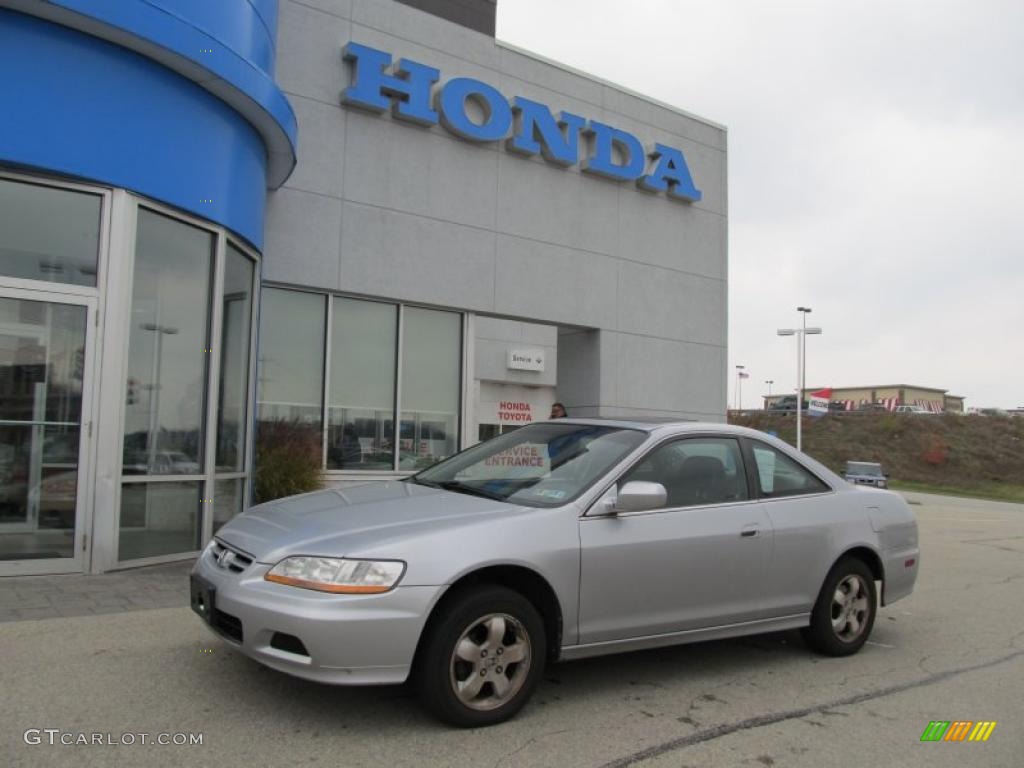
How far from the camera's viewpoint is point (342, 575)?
12.4 feet

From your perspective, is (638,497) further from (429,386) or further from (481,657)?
(429,386)

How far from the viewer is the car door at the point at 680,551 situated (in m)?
4.44

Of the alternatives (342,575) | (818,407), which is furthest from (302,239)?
(818,407)

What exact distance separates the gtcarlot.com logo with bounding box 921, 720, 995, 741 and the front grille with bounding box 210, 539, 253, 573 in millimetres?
3417

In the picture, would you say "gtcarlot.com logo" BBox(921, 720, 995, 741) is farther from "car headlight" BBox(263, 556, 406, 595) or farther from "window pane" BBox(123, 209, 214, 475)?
"window pane" BBox(123, 209, 214, 475)

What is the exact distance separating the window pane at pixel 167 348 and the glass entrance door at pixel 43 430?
0.44m

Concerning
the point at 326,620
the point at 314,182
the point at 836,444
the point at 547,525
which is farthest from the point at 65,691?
the point at 836,444

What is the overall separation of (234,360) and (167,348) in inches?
46.1

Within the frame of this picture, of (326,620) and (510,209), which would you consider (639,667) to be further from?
(510,209)

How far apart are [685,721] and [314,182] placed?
8.77 m

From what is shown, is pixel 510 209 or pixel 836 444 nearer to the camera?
pixel 510 209

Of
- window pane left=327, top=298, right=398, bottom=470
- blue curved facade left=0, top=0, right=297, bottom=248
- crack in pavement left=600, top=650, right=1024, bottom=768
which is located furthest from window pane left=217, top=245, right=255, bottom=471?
crack in pavement left=600, top=650, right=1024, bottom=768

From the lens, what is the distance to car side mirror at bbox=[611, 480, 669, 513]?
4.48 meters

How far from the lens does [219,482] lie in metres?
8.62
